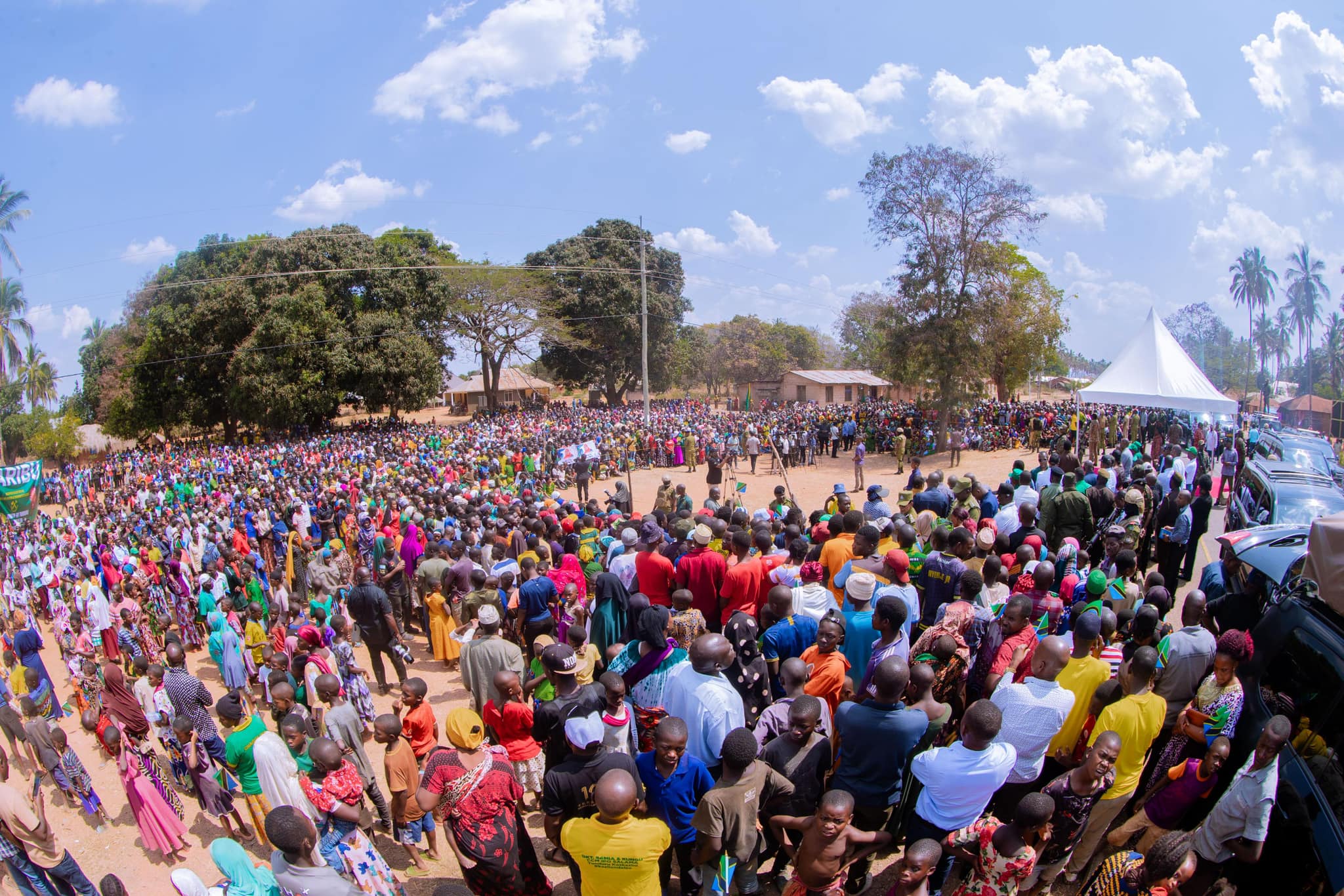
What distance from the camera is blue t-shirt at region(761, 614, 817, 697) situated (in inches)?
178

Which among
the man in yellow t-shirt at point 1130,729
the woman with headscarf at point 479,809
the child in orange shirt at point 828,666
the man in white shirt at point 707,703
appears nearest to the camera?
the woman with headscarf at point 479,809

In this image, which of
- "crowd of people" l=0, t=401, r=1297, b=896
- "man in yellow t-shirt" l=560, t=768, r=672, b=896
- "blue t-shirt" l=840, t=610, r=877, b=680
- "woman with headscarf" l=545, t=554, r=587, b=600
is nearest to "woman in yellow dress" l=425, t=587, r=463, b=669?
"crowd of people" l=0, t=401, r=1297, b=896

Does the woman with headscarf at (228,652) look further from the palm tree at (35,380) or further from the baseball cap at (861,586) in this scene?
the palm tree at (35,380)

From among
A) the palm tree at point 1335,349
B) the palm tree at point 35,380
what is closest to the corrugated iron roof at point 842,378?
the palm tree at point 1335,349

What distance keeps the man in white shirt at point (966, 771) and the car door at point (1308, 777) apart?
3.71ft

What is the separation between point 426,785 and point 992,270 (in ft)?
74.1

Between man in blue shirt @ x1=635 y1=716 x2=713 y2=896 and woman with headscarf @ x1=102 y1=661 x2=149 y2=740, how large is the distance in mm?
4340

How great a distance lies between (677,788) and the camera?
3285mm

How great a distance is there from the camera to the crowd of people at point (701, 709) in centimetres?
310

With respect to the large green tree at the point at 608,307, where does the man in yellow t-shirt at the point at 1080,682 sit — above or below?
below

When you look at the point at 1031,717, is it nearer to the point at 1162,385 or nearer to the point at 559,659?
the point at 559,659

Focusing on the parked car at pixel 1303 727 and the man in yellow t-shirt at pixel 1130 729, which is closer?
the parked car at pixel 1303 727

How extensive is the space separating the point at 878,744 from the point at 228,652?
6291 mm

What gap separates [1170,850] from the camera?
2799mm
